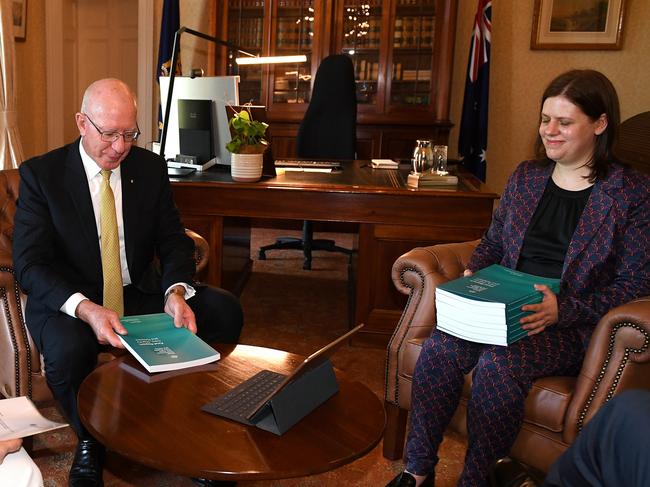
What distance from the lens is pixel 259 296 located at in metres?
3.80

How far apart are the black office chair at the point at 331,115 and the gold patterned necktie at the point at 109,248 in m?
2.44

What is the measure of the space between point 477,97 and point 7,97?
11.2 feet

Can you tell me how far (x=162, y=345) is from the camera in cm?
165

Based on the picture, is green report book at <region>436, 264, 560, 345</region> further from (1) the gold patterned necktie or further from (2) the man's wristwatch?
(1) the gold patterned necktie

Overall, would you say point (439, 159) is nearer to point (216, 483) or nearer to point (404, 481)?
point (404, 481)

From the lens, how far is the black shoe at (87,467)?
5.75 feet

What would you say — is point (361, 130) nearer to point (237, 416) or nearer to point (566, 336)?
point (566, 336)

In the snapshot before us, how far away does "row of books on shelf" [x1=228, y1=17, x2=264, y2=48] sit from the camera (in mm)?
5516

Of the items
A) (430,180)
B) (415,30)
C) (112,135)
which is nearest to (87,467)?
(112,135)

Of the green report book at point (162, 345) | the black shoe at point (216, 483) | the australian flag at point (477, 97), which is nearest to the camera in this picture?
the green report book at point (162, 345)

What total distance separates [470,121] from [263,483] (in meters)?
4.10

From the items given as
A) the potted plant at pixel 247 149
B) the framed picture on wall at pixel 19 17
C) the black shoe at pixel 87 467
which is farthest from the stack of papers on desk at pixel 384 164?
the framed picture on wall at pixel 19 17

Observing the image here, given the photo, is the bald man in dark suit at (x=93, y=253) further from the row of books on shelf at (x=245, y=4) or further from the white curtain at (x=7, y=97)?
the row of books on shelf at (x=245, y=4)

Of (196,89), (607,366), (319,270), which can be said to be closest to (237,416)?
(607,366)
